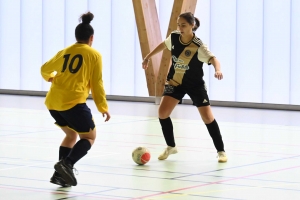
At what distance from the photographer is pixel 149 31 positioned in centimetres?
1553

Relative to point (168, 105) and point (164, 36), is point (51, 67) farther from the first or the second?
point (164, 36)

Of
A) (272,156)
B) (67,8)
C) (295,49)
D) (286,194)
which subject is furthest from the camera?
(67,8)

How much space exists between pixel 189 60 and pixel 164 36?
846 cm

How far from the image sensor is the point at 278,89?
14.9m

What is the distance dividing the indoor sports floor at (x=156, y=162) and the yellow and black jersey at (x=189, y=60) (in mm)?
865

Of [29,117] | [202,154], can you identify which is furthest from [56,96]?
[29,117]

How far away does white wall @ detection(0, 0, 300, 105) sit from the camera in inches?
582

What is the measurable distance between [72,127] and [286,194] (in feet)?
6.04

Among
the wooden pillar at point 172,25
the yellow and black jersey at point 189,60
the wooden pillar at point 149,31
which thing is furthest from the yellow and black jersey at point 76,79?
the wooden pillar at point 149,31

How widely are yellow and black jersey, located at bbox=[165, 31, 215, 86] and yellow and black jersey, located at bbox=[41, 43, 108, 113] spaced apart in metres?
1.80

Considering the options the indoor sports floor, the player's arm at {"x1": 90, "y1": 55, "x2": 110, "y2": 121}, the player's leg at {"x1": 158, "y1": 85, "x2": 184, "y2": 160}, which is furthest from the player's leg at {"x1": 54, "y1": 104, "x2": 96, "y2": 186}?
the player's leg at {"x1": 158, "y1": 85, "x2": 184, "y2": 160}

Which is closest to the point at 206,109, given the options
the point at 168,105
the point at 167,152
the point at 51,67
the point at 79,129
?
the point at 168,105

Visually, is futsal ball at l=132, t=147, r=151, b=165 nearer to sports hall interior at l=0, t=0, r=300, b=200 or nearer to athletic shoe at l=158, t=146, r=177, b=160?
sports hall interior at l=0, t=0, r=300, b=200

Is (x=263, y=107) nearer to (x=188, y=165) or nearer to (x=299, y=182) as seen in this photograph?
(x=188, y=165)
